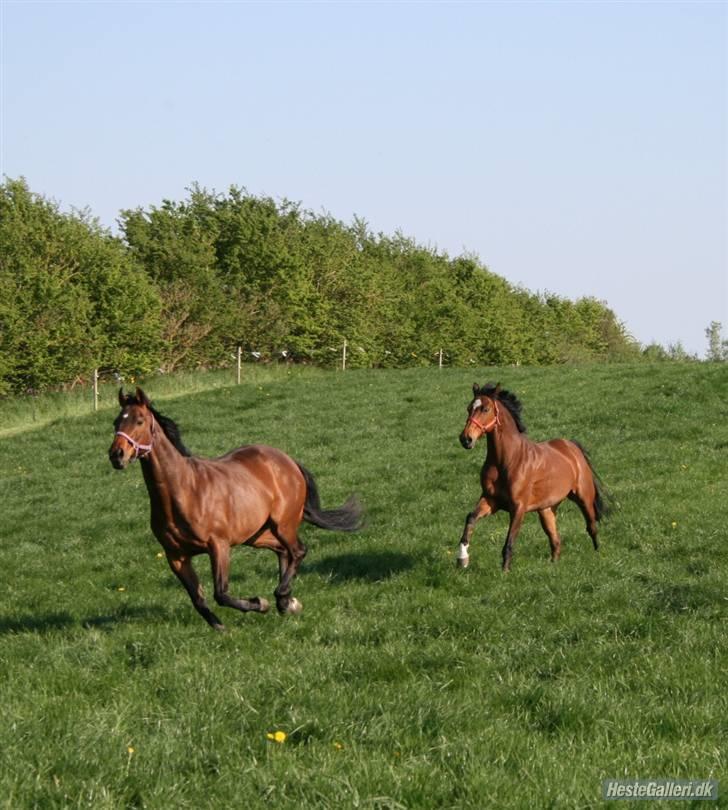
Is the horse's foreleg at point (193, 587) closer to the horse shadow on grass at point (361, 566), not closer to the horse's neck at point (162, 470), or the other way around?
the horse's neck at point (162, 470)

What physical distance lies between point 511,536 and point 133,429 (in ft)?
19.3

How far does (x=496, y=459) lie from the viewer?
46.4 feet

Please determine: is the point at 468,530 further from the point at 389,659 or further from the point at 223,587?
the point at 389,659

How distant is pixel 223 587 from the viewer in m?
10.6

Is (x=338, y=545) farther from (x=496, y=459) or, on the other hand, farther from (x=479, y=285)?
(x=479, y=285)

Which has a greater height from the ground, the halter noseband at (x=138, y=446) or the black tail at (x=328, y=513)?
the halter noseband at (x=138, y=446)

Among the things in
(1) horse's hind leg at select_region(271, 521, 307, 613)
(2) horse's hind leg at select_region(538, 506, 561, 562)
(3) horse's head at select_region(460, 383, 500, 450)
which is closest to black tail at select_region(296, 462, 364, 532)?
(1) horse's hind leg at select_region(271, 521, 307, 613)

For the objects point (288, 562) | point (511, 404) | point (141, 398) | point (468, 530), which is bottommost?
point (288, 562)

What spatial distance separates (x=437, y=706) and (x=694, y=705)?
193cm

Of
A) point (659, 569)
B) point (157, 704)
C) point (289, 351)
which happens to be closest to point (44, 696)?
point (157, 704)

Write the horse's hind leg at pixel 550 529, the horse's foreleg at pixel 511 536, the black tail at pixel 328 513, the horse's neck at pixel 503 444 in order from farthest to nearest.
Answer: the horse's hind leg at pixel 550 529, the horse's neck at pixel 503 444, the horse's foreleg at pixel 511 536, the black tail at pixel 328 513

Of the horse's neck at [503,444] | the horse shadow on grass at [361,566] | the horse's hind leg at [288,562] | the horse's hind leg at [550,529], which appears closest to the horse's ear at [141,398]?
the horse's hind leg at [288,562]

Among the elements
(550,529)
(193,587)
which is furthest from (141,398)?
(550,529)

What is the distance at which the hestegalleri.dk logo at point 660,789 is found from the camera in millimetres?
5977
